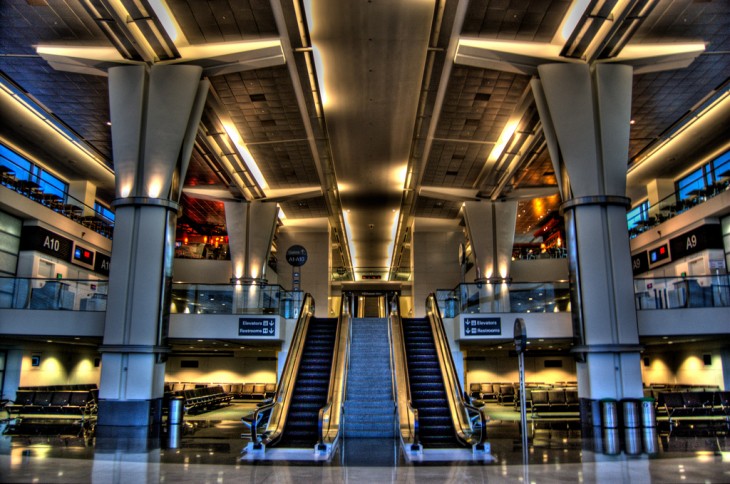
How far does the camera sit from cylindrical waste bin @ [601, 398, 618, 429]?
1263 cm

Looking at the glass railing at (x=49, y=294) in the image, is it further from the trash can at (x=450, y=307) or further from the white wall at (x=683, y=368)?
the white wall at (x=683, y=368)

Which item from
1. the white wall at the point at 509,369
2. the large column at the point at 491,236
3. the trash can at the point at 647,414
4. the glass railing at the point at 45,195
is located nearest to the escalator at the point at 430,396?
the trash can at the point at 647,414

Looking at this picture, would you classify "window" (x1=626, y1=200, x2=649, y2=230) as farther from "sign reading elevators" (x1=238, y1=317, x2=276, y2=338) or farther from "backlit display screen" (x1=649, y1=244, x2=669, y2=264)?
"sign reading elevators" (x1=238, y1=317, x2=276, y2=338)

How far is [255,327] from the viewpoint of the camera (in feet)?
56.8

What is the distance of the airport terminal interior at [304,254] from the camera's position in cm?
988

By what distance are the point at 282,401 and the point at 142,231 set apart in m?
5.64

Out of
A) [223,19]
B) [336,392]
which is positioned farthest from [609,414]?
[223,19]

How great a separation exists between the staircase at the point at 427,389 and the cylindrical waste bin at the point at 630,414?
13.5 ft

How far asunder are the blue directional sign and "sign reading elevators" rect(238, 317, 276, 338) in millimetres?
6008

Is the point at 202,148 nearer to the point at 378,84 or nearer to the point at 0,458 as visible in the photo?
the point at 378,84

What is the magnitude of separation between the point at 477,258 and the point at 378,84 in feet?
36.9

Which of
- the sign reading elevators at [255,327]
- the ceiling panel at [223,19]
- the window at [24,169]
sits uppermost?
the ceiling panel at [223,19]

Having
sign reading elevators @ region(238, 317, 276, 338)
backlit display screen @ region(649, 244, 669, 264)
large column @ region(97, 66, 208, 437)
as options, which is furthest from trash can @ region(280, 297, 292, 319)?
backlit display screen @ region(649, 244, 669, 264)

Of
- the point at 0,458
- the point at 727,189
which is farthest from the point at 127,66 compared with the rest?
the point at 727,189
